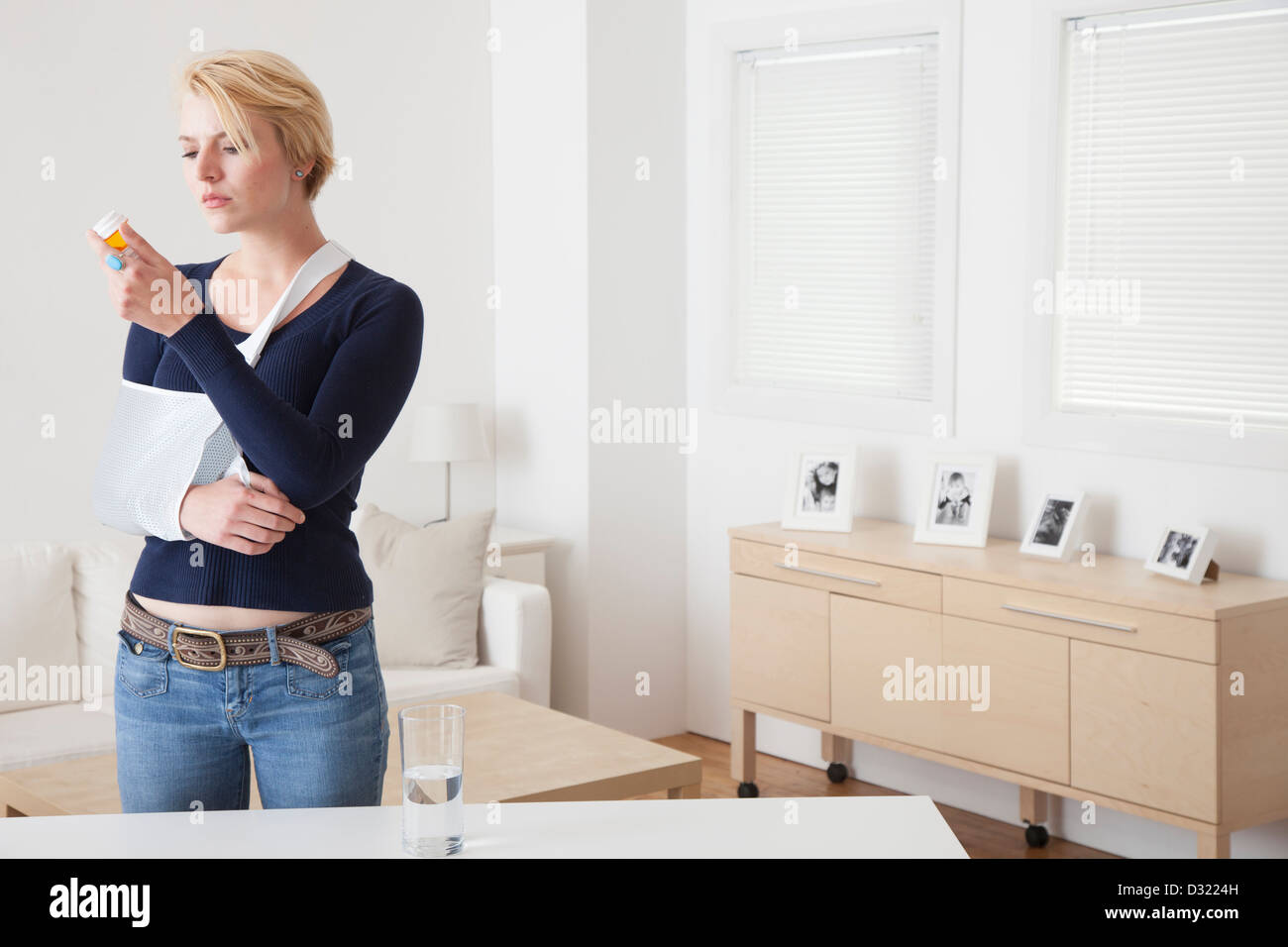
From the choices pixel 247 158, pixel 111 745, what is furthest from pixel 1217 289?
pixel 111 745

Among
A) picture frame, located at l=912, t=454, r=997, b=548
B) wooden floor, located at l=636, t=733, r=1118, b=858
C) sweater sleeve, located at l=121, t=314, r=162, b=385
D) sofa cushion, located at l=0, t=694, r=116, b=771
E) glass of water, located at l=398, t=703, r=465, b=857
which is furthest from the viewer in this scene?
picture frame, located at l=912, t=454, r=997, b=548

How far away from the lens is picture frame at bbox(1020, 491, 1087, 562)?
364cm

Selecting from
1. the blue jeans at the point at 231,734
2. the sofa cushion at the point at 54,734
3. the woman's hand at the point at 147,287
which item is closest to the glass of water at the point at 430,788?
the blue jeans at the point at 231,734

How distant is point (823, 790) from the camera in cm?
429

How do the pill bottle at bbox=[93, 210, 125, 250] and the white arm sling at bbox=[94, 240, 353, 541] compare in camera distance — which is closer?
the pill bottle at bbox=[93, 210, 125, 250]

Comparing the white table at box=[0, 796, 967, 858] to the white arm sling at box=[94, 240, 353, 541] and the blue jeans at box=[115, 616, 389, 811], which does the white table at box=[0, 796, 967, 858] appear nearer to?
the blue jeans at box=[115, 616, 389, 811]

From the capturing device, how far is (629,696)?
4.81m

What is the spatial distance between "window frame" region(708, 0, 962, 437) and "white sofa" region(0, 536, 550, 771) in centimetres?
100

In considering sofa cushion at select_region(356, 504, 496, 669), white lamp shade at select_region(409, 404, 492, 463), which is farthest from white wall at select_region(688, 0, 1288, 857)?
sofa cushion at select_region(356, 504, 496, 669)

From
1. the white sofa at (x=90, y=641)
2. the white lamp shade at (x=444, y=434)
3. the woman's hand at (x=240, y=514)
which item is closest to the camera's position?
the woman's hand at (x=240, y=514)

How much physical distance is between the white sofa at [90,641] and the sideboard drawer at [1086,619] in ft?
4.20

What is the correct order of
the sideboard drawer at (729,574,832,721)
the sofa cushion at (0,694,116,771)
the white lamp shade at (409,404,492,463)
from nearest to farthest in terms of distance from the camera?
the sofa cushion at (0,694,116,771), the sideboard drawer at (729,574,832,721), the white lamp shade at (409,404,492,463)

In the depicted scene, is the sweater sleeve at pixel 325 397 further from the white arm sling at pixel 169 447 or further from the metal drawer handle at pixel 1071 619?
the metal drawer handle at pixel 1071 619

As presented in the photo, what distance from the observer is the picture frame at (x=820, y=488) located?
414 centimetres
